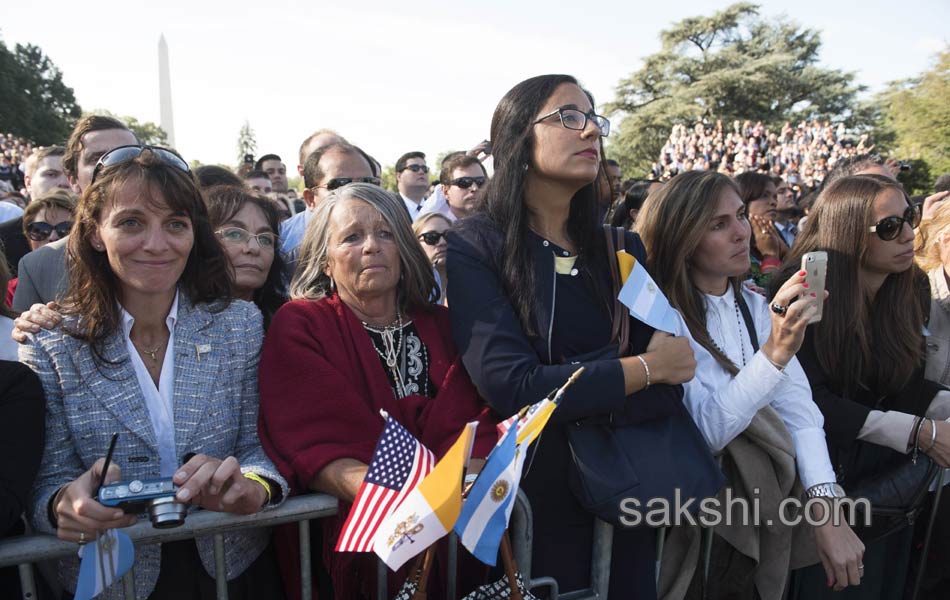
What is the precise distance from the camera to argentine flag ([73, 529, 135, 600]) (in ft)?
5.10

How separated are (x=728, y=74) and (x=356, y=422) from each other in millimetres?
49301

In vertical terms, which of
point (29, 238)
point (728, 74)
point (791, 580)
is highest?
point (728, 74)

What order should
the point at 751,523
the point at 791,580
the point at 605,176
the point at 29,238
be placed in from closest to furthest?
1. the point at 751,523
2. the point at 605,176
3. the point at 791,580
4. the point at 29,238

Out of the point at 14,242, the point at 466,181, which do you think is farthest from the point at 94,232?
the point at 466,181

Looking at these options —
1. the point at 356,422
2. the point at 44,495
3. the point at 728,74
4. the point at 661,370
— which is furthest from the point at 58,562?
the point at 728,74

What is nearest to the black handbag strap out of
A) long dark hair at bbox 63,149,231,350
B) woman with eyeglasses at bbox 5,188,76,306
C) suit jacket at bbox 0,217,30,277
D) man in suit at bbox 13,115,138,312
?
long dark hair at bbox 63,149,231,350

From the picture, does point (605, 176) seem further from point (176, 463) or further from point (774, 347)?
point (176, 463)

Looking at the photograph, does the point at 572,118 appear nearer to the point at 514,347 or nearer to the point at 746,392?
the point at 514,347

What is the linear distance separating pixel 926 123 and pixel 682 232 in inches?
1500

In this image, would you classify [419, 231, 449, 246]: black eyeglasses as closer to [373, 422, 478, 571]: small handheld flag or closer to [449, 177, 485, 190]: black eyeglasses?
[449, 177, 485, 190]: black eyeglasses

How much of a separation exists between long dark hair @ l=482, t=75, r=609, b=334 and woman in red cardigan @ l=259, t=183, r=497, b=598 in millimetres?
348

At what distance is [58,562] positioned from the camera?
196 centimetres

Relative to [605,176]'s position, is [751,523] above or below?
below

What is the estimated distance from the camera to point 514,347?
2078 mm
